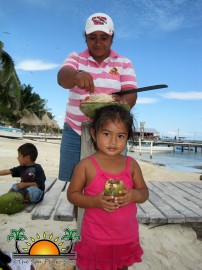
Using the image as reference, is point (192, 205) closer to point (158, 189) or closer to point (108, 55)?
point (158, 189)

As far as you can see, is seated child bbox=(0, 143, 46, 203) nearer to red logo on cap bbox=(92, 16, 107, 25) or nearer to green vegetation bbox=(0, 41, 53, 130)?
red logo on cap bbox=(92, 16, 107, 25)

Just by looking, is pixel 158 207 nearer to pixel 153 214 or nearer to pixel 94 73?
pixel 153 214

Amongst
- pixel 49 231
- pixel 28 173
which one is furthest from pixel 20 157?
pixel 49 231

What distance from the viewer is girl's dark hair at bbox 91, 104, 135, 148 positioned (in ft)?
6.89

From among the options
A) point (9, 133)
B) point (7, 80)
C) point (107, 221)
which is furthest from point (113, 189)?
point (9, 133)

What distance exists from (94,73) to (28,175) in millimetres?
2457

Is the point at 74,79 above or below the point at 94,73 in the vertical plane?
below

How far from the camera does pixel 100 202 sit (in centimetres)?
184

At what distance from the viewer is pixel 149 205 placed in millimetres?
4805

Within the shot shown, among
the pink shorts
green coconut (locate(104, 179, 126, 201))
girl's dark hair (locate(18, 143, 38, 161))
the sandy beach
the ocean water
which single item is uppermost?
girl's dark hair (locate(18, 143, 38, 161))

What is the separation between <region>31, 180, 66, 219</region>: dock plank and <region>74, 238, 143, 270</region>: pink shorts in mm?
2149

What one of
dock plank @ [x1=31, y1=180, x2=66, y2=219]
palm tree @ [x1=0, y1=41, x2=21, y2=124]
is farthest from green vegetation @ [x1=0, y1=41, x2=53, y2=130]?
dock plank @ [x1=31, y1=180, x2=66, y2=219]

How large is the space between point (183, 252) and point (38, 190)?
231cm

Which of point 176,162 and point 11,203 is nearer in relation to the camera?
point 11,203
